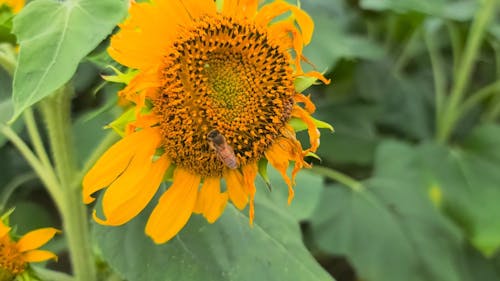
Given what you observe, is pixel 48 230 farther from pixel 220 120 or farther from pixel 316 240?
pixel 316 240

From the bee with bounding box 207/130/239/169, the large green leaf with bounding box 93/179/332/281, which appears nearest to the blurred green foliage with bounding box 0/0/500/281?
the large green leaf with bounding box 93/179/332/281

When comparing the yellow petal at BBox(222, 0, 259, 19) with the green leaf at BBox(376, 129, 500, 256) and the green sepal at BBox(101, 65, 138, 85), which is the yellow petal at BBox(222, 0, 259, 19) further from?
the green leaf at BBox(376, 129, 500, 256)

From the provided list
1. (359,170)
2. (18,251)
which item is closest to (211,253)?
(18,251)

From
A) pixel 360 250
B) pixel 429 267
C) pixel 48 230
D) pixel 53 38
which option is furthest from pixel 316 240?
pixel 53 38

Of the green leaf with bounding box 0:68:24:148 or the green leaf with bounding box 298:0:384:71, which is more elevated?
the green leaf with bounding box 0:68:24:148

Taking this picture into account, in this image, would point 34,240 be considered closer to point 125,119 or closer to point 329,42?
point 125,119

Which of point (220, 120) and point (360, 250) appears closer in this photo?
point (220, 120)
